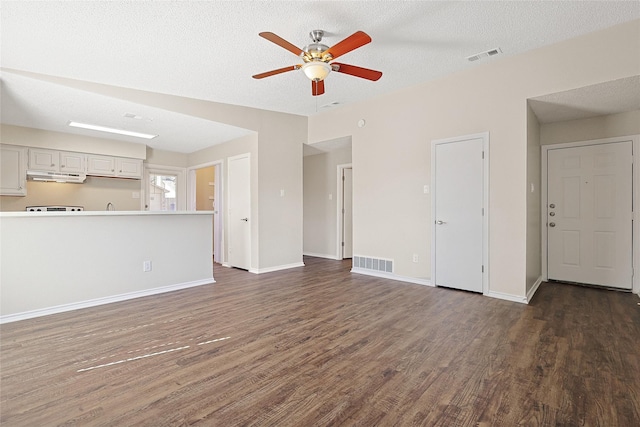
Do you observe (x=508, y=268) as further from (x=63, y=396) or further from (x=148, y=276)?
(x=148, y=276)

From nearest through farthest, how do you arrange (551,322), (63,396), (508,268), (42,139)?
(63,396) → (551,322) → (508,268) → (42,139)

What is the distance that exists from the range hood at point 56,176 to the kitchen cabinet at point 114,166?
0.18 metres

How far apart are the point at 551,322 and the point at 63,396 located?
155 inches

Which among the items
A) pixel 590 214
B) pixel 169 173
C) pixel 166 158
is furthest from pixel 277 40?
pixel 169 173

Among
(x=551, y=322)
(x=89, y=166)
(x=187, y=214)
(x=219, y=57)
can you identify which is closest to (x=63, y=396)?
(x=187, y=214)

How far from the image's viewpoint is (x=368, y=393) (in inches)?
71.9

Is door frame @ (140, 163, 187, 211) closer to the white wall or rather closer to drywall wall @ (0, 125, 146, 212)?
drywall wall @ (0, 125, 146, 212)

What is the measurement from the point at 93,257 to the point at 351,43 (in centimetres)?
362

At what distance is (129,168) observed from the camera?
244 inches

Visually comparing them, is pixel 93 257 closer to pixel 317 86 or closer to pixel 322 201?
pixel 317 86

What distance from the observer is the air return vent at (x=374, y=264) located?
481cm

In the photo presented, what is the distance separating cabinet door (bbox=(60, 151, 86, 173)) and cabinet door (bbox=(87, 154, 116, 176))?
0.36 feet

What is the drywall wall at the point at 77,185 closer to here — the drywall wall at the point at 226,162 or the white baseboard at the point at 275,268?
the drywall wall at the point at 226,162

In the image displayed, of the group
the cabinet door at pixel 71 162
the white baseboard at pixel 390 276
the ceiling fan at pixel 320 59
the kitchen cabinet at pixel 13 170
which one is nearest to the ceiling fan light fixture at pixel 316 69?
the ceiling fan at pixel 320 59
